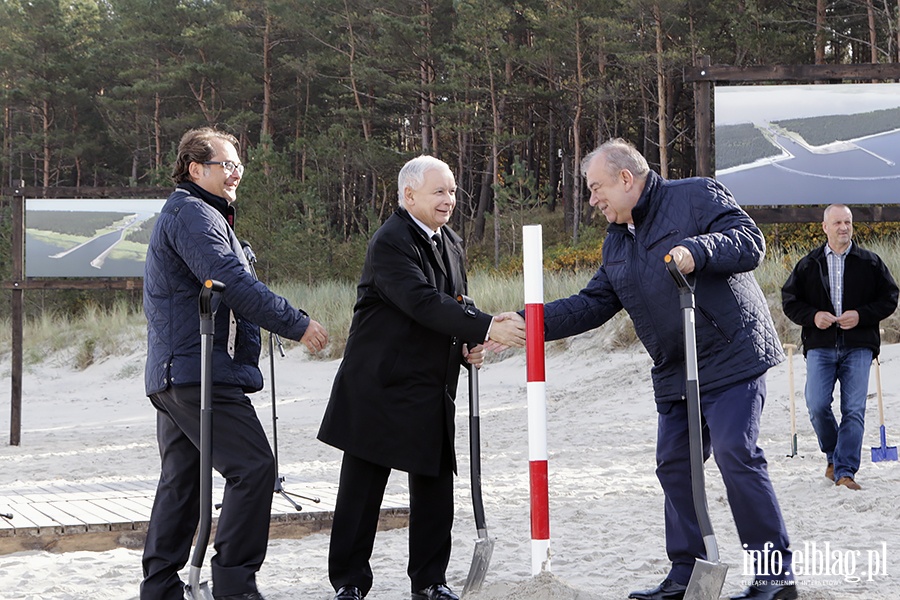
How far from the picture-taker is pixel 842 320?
682 cm

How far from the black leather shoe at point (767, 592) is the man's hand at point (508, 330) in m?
1.33

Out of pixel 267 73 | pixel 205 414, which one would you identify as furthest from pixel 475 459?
pixel 267 73

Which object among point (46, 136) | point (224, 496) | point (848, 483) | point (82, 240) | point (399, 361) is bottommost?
point (848, 483)

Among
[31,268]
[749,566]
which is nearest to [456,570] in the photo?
[749,566]

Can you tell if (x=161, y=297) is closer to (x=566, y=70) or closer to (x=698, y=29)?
(x=698, y=29)

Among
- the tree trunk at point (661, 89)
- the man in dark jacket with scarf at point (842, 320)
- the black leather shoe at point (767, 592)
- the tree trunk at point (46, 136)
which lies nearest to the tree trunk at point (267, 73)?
the tree trunk at point (46, 136)

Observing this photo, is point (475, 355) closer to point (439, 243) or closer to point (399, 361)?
point (399, 361)

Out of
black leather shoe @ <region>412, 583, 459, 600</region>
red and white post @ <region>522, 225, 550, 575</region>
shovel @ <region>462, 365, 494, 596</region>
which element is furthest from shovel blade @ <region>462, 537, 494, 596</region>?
red and white post @ <region>522, 225, 550, 575</region>

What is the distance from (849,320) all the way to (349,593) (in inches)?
159

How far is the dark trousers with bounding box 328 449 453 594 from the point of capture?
4391mm

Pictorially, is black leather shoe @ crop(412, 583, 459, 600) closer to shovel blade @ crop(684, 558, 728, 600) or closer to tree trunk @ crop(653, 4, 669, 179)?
shovel blade @ crop(684, 558, 728, 600)

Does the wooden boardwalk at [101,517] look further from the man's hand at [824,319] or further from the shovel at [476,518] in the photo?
the man's hand at [824,319]

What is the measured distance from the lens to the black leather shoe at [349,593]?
434cm

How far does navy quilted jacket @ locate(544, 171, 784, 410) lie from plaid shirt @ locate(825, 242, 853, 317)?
2879 mm
